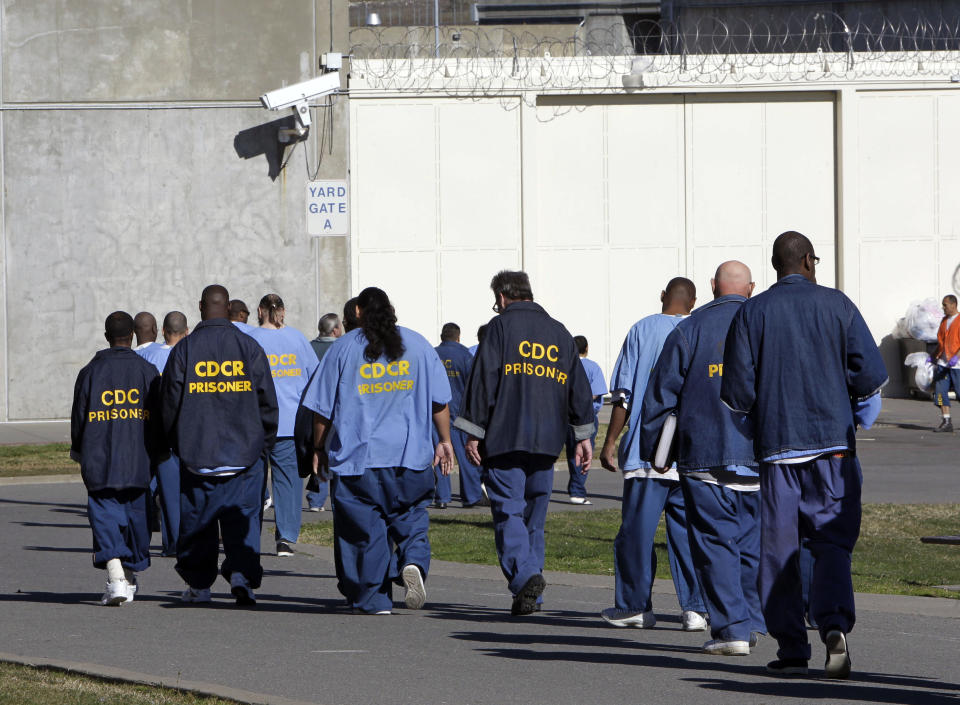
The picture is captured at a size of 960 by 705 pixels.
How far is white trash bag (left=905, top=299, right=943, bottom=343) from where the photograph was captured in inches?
1046

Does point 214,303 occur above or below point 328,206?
below

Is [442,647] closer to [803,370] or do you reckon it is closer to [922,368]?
[803,370]

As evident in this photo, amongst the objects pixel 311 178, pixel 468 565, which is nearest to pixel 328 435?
pixel 468 565

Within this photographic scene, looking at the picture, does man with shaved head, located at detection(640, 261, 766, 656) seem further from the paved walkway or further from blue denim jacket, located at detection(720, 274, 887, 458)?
blue denim jacket, located at detection(720, 274, 887, 458)

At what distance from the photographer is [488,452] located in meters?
9.07

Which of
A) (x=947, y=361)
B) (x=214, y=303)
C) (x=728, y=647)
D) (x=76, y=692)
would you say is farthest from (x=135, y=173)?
(x=76, y=692)

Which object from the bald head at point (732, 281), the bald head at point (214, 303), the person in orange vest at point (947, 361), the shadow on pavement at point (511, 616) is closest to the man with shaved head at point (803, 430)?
the bald head at point (732, 281)

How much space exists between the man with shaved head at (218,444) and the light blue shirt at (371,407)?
538 millimetres

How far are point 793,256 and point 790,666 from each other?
71.1 inches

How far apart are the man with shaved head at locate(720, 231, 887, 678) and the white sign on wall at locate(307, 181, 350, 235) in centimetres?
1848

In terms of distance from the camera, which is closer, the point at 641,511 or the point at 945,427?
the point at 641,511

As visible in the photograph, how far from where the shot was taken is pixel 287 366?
12648mm

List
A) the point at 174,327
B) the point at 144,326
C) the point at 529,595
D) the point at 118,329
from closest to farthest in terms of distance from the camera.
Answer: the point at 529,595 < the point at 118,329 < the point at 144,326 < the point at 174,327

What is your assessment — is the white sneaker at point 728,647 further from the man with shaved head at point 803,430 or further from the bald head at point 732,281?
the bald head at point 732,281
